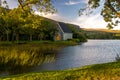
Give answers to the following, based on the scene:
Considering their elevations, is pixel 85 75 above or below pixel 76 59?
above

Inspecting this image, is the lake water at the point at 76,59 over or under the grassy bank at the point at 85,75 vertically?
under

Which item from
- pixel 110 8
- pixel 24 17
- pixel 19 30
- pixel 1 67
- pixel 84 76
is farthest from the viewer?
pixel 19 30

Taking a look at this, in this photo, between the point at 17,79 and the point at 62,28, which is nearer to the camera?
the point at 17,79

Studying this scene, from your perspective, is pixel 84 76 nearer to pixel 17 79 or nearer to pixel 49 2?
pixel 17 79

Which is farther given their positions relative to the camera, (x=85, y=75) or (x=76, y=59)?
(x=76, y=59)

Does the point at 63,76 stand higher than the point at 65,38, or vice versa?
the point at 63,76

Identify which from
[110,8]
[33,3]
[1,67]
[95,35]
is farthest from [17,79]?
[95,35]

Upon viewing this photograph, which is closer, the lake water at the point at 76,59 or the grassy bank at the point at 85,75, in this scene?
the grassy bank at the point at 85,75

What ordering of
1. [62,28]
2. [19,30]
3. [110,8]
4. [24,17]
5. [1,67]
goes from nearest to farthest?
[110,8], [24,17], [1,67], [19,30], [62,28]

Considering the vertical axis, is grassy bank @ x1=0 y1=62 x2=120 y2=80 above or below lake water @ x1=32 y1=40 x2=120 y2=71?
above

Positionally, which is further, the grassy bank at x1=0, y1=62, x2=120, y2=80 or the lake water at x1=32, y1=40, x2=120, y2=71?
the lake water at x1=32, y1=40, x2=120, y2=71

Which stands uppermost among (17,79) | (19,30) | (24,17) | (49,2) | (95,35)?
(49,2)

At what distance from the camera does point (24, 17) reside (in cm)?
1591

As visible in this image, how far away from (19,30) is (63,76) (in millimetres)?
48353
